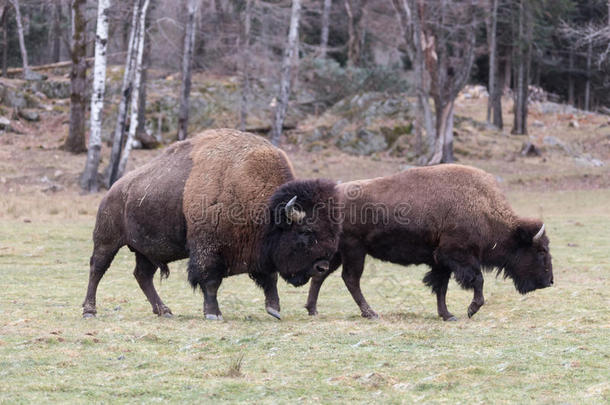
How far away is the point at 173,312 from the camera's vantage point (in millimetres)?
11539

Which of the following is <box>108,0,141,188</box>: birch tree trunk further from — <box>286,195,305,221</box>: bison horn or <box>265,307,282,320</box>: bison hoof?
<box>286,195,305,221</box>: bison horn

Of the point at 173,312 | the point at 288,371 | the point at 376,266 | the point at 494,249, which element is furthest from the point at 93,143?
the point at 288,371

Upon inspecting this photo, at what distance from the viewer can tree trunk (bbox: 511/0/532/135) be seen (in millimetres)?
48094

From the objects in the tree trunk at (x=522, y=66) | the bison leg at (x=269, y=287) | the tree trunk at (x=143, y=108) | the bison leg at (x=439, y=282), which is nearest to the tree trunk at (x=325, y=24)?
the tree trunk at (x=522, y=66)

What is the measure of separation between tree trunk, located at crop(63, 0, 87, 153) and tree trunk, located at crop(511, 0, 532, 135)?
83.5ft

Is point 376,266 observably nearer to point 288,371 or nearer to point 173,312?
point 173,312

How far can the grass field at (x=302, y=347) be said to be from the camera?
20.6 feet

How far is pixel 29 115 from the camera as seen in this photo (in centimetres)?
4253

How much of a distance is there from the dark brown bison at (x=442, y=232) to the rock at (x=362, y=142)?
2859 centimetres

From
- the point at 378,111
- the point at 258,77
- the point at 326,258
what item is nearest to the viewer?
the point at 326,258

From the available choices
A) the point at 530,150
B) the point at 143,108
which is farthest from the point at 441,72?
the point at 143,108

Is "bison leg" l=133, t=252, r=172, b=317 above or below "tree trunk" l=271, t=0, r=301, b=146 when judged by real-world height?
below

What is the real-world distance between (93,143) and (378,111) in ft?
61.4

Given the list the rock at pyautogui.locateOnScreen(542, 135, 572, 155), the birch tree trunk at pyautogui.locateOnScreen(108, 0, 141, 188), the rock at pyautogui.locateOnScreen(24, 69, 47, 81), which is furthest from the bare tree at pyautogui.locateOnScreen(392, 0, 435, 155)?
the rock at pyautogui.locateOnScreen(24, 69, 47, 81)
